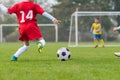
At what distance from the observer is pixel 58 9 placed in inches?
2130

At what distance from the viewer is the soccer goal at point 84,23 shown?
27011mm

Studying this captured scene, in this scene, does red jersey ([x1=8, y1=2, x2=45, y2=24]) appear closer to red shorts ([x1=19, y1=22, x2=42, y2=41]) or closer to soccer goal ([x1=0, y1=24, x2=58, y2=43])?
red shorts ([x1=19, y1=22, x2=42, y2=41])

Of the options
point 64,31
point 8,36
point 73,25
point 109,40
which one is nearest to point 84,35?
point 73,25

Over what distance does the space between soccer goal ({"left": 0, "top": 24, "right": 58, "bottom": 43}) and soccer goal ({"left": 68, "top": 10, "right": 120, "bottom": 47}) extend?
35.8 ft

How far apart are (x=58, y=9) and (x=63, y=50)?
146ft

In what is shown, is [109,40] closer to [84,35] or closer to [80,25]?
[84,35]

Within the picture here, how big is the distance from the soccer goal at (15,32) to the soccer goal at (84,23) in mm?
10917

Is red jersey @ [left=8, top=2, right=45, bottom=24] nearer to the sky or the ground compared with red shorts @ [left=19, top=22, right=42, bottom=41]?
nearer to the sky

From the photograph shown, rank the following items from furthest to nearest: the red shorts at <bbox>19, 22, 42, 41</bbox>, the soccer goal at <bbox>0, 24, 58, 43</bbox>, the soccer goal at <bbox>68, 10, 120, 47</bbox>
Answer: the soccer goal at <bbox>0, 24, 58, 43</bbox> → the soccer goal at <bbox>68, 10, 120, 47</bbox> → the red shorts at <bbox>19, 22, 42, 41</bbox>

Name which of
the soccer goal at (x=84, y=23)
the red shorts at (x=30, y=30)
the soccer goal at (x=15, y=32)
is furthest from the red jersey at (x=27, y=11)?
the soccer goal at (x=15, y=32)

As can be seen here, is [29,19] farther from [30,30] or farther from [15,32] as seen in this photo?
[15,32]

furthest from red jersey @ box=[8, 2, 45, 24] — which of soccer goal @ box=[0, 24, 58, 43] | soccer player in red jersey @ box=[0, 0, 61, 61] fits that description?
soccer goal @ box=[0, 24, 58, 43]

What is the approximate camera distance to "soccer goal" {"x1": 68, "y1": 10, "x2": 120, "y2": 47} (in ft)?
88.6

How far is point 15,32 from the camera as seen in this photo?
160 ft
